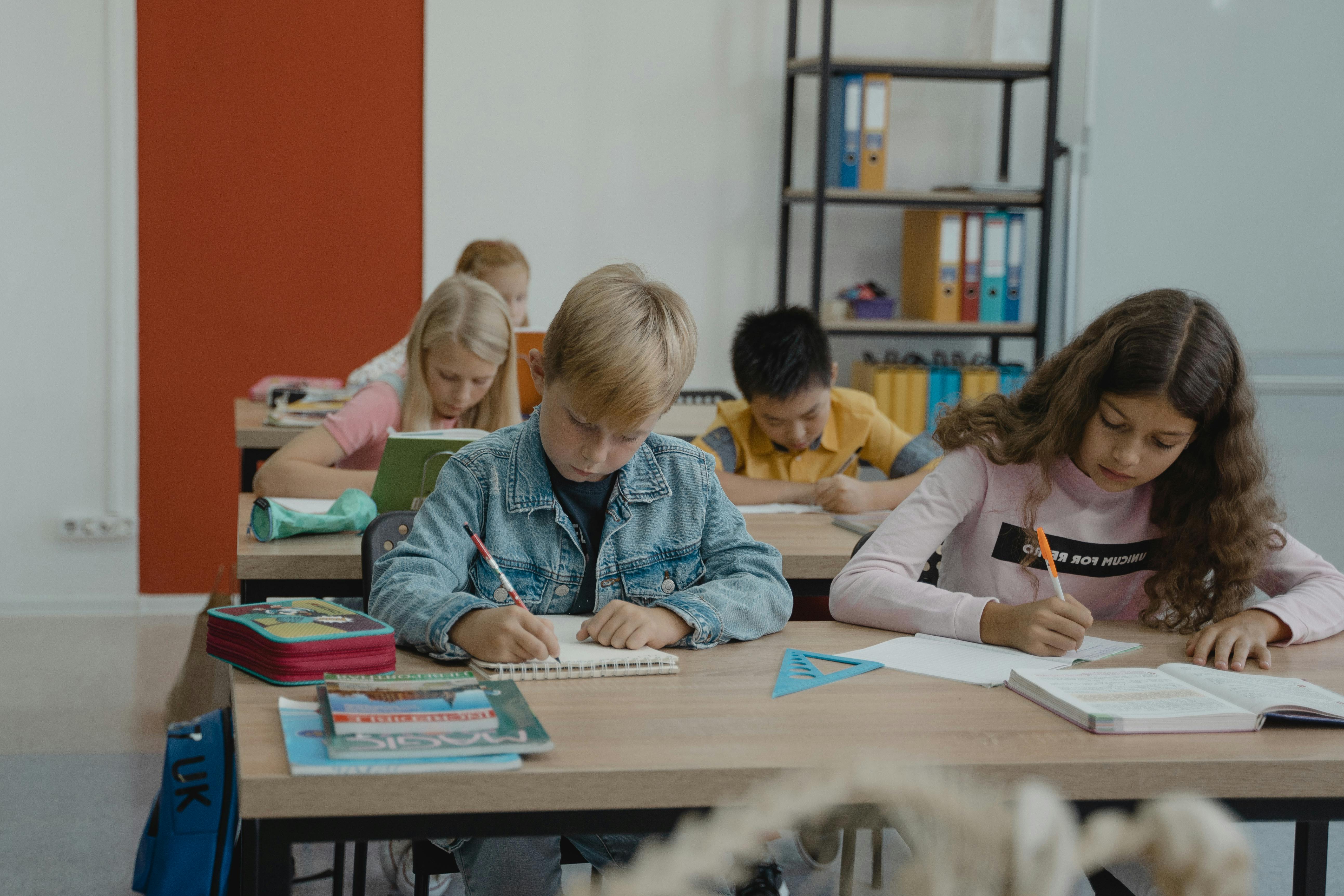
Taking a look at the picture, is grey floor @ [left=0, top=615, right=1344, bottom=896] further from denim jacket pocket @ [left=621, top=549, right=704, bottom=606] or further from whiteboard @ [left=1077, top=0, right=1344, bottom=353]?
whiteboard @ [left=1077, top=0, right=1344, bottom=353]

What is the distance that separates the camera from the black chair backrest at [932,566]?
171cm

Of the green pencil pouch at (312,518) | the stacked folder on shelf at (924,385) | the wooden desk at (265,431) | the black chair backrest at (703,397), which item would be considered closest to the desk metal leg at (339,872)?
the green pencil pouch at (312,518)

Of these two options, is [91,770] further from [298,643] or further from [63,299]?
[63,299]

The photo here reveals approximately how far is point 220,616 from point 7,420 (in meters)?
3.28

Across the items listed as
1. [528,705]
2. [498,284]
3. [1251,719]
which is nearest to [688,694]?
[528,705]

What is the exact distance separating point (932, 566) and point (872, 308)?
2352mm

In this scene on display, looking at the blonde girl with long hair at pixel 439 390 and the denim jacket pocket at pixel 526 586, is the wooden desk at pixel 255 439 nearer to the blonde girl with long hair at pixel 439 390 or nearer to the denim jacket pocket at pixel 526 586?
the blonde girl with long hair at pixel 439 390

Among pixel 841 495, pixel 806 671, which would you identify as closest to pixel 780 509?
pixel 841 495

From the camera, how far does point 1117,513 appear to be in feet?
5.32

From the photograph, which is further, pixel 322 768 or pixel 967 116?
pixel 967 116

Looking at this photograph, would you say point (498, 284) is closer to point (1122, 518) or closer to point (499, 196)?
point (499, 196)

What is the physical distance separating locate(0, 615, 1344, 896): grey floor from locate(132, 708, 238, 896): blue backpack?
190mm

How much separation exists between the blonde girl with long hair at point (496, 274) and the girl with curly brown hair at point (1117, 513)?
1.78m

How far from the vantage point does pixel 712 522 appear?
4.74 ft
